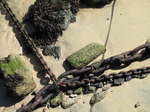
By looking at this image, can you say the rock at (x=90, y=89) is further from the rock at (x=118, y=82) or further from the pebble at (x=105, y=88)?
the rock at (x=118, y=82)

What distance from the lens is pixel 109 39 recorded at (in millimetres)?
5699

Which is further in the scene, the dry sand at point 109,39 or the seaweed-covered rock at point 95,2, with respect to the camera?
the seaweed-covered rock at point 95,2

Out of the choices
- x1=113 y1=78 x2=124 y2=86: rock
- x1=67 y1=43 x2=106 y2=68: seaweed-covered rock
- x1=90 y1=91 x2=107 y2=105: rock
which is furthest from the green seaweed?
x1=113 y1=78 x2=124 y2=86: rock

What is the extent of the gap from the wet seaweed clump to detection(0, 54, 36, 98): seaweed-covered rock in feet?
2.37

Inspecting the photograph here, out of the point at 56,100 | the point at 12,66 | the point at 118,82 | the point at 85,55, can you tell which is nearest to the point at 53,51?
the point at 85,55

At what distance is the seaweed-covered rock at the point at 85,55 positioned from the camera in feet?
17.5

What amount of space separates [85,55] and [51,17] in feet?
3.54

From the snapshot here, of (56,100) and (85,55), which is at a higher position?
(85,55)

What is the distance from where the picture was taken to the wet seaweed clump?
19.0ft

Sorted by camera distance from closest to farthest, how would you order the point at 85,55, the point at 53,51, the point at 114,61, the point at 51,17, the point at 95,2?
the point at 114,61, the point at 85,55, the point at 53,51, the point at 51,17, the point at 95,2

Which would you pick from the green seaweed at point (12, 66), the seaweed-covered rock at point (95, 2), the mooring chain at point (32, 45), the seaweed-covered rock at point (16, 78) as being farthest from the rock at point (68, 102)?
the seaweed-covered rock at point (95, 2)

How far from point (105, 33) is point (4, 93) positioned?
219cm

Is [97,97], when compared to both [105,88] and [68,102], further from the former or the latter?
[68,102]

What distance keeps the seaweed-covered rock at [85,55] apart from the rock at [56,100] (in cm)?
59
